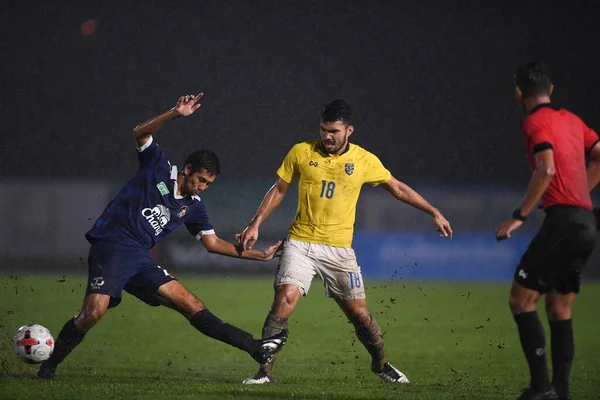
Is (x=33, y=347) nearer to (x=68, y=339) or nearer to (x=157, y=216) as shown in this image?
(x=68, y=339)

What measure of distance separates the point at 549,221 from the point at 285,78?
26.0 meters

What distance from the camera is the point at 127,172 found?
27.1 metres

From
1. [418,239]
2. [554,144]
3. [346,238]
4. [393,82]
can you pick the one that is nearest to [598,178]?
[554,144]

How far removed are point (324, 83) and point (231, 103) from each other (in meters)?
3.32

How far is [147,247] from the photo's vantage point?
25.2 ft

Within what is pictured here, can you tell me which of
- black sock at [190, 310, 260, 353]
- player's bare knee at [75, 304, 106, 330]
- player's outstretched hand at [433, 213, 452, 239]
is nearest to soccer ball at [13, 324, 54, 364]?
player's bare knee at [75, 304, 106, 330]

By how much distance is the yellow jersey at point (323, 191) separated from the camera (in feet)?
25.5

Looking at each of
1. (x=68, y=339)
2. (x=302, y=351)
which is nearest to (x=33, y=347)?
(x=68, y=339)

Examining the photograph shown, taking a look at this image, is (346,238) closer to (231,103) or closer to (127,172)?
(127,172)

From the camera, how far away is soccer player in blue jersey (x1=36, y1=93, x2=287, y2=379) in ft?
23.9

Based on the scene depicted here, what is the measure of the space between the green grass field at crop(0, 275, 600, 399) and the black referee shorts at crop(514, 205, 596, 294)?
144 centimetres

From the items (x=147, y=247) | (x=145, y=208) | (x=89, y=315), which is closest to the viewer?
(x=89, y=315)

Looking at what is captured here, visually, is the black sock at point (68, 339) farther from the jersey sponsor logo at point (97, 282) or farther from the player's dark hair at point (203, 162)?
the player's dark hair at point (203, 162)

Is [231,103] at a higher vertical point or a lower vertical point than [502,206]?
higher
